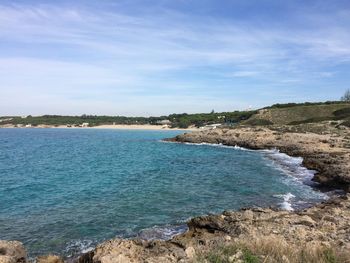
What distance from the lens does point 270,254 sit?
9398mm

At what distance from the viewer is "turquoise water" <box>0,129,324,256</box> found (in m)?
19.6

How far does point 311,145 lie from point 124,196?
3690 centimetres

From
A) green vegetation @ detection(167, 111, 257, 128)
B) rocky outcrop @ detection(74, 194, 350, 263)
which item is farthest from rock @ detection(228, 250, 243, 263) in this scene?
green vegetation @ detection(167, 111, 257, 128)

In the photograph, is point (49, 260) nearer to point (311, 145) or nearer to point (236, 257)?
point (236, 257)

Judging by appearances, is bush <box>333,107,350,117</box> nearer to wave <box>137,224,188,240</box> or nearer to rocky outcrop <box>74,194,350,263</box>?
rocky outcrop <box>74,194,350,263</box>

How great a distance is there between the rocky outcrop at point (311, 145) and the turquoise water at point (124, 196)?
2.17 metres

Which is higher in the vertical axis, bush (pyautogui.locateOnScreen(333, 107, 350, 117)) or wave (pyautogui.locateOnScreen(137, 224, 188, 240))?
bush (pyautogui.locateOnScreen(333, 107, 350, 117))

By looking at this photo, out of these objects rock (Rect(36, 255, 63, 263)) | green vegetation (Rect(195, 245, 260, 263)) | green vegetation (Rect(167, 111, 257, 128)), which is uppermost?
green vegetation (Rect(167, 111, 257, 128))

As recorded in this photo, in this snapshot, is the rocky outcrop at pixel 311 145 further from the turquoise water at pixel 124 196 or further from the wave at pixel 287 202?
the wave at pixel 287 202

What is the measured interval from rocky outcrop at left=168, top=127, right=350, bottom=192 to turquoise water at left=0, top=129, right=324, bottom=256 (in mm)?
2167

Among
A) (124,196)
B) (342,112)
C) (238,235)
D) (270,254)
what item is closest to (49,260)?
(238,235)

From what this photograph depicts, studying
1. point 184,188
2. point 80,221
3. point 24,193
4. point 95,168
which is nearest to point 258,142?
point 95,168

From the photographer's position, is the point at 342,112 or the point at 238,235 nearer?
the point at 238,235

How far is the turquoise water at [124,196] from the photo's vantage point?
64.2 feet
